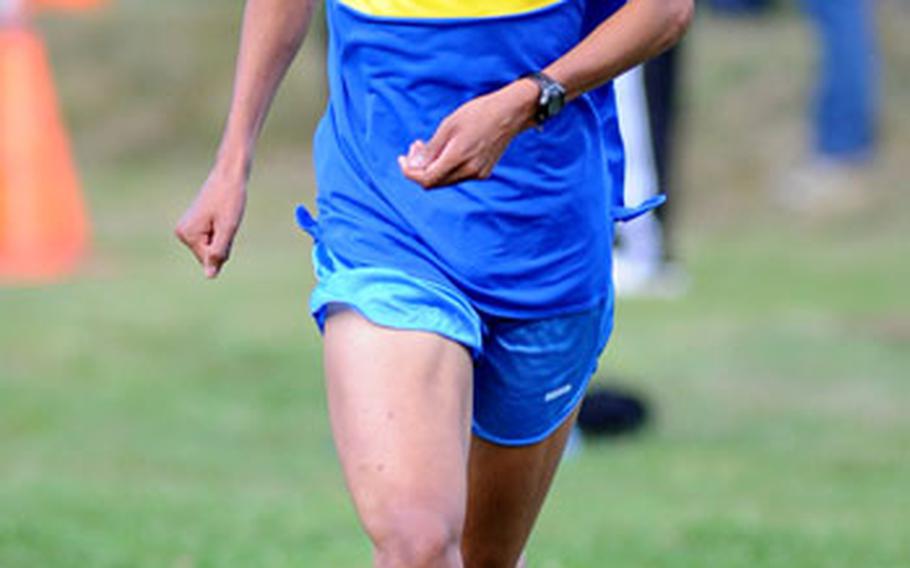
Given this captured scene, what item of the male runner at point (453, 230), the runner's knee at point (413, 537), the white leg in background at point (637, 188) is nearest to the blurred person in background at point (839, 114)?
the white leg in background at point (637, 188)

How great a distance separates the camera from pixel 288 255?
14859 mm

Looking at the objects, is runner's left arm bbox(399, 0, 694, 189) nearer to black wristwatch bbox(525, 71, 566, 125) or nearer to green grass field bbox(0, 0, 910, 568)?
black wristwatch bbox(525, 71, 566, 125)

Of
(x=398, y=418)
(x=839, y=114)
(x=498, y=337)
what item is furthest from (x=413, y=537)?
(x=839, y=114)

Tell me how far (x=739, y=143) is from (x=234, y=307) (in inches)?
250

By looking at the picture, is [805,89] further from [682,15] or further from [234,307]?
[682,15]

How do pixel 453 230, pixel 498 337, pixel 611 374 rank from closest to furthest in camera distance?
pixel 453 230 < pixel 498 337 < pixel 611 374

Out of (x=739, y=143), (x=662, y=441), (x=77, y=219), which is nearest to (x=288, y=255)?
(x=77, y=219)

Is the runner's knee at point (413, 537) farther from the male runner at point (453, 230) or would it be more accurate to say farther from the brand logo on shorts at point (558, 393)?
the brand logo on shorts at point (558, 393)

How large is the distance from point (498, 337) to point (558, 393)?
0.71 ft

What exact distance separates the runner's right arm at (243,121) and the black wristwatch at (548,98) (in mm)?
625

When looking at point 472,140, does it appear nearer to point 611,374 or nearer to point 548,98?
point 548,98

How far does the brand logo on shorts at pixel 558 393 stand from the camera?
4.20 m

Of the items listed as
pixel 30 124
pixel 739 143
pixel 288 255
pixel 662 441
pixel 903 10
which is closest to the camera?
pixel 662 441

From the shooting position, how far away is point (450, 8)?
157 inches
